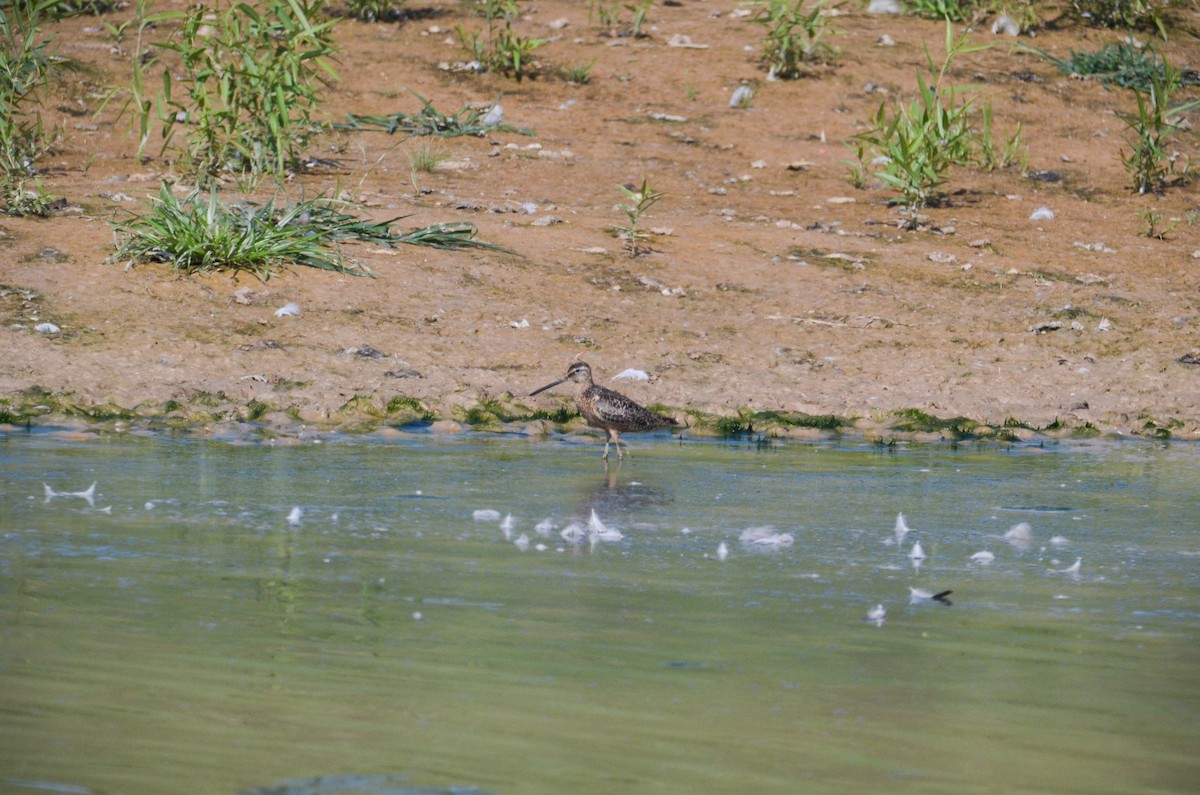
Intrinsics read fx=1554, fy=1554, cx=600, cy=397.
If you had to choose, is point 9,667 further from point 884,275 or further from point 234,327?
point 884,275

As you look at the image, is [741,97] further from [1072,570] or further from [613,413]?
[1072,570]

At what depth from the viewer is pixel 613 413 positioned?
7645 millimetres

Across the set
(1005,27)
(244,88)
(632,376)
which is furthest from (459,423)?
(1005,27)

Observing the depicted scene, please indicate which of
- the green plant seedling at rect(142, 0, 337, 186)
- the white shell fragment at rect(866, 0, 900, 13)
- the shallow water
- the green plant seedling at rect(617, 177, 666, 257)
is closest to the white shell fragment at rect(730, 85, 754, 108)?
the white shell fragment at rect(866, 0, 900, 13)

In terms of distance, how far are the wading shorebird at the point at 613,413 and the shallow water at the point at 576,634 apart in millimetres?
676

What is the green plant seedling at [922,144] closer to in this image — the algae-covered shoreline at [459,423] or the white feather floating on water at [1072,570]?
the algae-covered shoreline at [459,423]

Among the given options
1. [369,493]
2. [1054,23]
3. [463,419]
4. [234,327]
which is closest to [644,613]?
[369,493]

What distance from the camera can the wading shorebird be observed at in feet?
25.1

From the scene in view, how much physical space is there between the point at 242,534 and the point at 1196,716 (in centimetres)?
317

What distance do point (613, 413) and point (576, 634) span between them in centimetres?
362

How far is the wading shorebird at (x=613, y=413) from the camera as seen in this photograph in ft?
25.1

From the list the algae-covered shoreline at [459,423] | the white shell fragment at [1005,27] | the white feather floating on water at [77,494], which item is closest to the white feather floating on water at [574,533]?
the white feather floating on water at [77,494]

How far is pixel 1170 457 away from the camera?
786 cm

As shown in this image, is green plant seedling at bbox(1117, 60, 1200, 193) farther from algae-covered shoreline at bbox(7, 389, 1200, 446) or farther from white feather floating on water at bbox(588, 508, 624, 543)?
white feather floating on water at bbox(588, 508, 624, 543)
